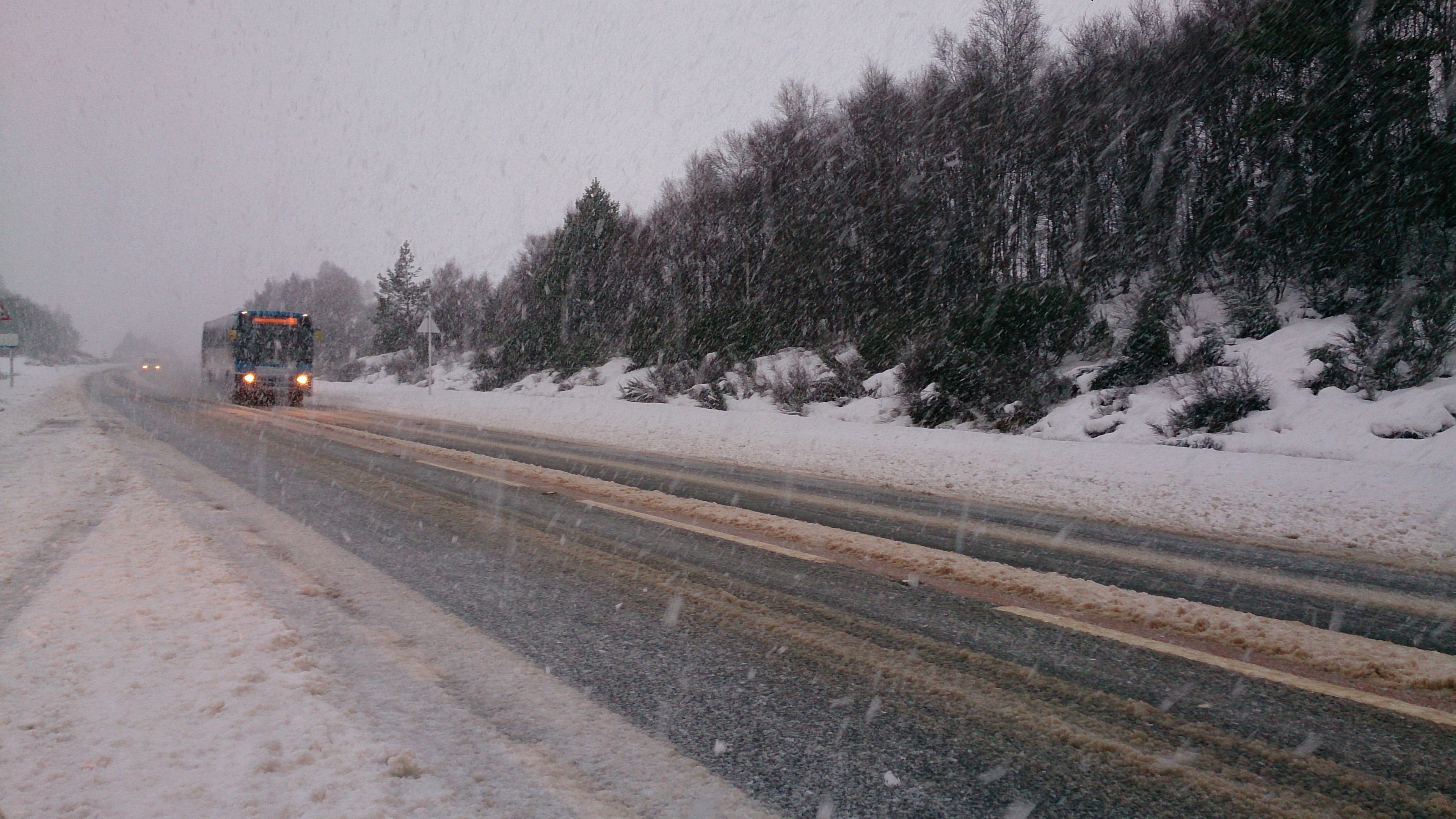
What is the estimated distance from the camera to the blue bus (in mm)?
25547

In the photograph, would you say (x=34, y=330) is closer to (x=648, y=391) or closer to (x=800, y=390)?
(x=648, y=391)

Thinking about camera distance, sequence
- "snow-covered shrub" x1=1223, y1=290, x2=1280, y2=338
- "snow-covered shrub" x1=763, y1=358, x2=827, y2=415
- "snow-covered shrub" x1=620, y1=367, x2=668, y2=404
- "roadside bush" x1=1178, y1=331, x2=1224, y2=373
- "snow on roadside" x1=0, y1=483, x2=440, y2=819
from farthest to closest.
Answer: "snow-covered shrub" x1=620, y1=367, x2=668, y2=404, "snow-covered shrub" x1=763, y1=358, x2=827, y2=415, "snow-covered shrub" x1=1223, y1=290, x2=1280, y2=338, "roadside bush" x1=1178, y1=331, x2=1224, y2=373, "snow on roadside" x1=0, y1=483, x2=440, y2=819

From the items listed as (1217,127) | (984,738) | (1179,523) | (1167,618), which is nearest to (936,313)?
(1217,127)

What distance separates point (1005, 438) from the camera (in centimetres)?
1343

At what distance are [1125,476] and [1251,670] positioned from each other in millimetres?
6885

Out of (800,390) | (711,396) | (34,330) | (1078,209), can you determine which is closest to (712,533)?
(800,390)

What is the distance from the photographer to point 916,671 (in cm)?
309

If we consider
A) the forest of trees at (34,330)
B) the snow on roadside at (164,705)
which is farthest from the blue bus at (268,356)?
the forest of trees at (34,330)

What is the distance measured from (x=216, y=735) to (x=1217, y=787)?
A: 10.4 feet

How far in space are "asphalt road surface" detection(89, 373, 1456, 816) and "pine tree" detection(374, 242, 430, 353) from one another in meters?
59.1

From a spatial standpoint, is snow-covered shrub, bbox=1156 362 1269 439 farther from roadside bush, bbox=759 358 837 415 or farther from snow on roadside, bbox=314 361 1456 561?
roadside bush, bbox=759 358 837 415

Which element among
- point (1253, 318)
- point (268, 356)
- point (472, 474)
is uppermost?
point (1253, 318)

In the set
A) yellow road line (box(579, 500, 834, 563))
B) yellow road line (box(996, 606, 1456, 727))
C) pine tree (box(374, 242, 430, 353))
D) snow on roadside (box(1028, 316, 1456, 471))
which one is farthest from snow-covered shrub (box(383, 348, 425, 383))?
yellow road line (box(996, 606, 1456, 727))

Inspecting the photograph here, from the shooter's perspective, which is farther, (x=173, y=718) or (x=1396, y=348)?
(x=1396, y=348)
